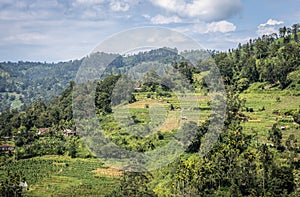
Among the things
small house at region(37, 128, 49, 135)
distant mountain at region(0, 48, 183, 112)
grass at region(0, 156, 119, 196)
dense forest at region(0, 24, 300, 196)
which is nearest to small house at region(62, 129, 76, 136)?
dense forest at region(0, 24, 300, 196)

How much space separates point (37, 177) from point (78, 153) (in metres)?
4.53

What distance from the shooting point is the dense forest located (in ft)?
50.3

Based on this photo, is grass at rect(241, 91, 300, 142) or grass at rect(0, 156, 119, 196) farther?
grass at rect(241, 91, 300, 142)

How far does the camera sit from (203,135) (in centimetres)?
2175

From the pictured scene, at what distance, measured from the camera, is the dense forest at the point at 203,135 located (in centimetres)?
1533

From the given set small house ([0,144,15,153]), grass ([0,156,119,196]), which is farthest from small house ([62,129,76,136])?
grass ([0,156,119,196])

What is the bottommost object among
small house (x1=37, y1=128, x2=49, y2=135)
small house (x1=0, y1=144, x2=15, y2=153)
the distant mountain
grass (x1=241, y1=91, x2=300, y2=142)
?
small house (x1=0, y1=144, x2=15, y2=153)

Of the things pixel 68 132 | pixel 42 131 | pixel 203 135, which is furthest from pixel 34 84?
pixel 203 135

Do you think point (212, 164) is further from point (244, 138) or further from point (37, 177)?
point (37, 177)

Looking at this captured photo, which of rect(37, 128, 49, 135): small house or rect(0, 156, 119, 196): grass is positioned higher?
rect(37, 128, 49, 135): small house

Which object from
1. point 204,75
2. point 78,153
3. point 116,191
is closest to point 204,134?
point 116,191

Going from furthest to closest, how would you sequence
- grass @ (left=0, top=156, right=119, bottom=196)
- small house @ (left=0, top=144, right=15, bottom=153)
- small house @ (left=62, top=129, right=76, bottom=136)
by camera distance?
small house @ (left=62, top=129, right=76, bottom=136) < small house @ (left=0, top=144, right=15, bottom=153) < grass @ (left=0, top=156, right=119, bottom=196)

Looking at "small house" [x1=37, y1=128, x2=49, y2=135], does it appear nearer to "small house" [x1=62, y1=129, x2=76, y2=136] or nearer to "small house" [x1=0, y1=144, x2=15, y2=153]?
"small house" [x1=62, y1=129, x2=76, y2=136]

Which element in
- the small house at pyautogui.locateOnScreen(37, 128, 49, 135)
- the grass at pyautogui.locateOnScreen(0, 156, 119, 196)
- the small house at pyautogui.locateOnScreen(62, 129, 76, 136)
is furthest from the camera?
the small house at pyautogui.locateOnScreen(37, 128, 49, 135)
